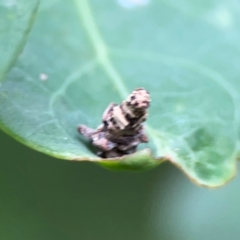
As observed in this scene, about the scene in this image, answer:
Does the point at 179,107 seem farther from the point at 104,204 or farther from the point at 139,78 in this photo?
the point at 104,204

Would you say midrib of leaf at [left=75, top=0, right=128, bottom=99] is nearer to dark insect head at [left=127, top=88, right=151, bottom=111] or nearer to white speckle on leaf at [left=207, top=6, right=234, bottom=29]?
dark insect head at [left=127, top=88, right=151, bottom=111]

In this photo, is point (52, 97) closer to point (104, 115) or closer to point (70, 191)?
point (104, 115)

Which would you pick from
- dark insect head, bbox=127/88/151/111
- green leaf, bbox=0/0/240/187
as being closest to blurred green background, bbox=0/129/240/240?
green leaf, bbox=0/0/240/187

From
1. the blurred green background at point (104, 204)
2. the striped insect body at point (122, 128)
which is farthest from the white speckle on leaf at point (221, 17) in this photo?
the blurred green background at point (104, 204)

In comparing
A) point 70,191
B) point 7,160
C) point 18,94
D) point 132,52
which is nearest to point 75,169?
point 70,191

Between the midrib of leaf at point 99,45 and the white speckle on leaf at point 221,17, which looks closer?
the midrib of leaf at point 99,45

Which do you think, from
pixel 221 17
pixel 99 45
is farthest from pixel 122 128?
pixel 221 17

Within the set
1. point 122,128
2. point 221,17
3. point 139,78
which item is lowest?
point 122,128

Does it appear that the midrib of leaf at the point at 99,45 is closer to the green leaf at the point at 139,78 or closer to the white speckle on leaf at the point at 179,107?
the green leaf at the point at 139,78
